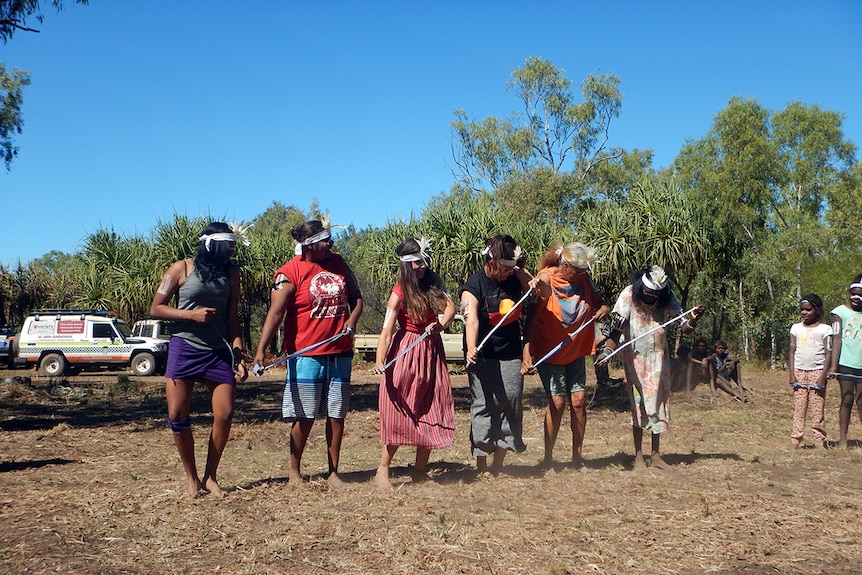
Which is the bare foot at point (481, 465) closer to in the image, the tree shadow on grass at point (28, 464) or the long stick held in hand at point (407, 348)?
the long stick held in hand at point (407, 348)

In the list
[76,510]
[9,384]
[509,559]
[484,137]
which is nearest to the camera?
[509,559]

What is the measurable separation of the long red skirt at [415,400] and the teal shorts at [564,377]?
Answer: 969mm

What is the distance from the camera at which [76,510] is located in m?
5.40

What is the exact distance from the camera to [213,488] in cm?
575

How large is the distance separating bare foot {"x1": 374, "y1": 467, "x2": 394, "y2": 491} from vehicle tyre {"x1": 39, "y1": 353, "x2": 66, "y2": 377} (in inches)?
774

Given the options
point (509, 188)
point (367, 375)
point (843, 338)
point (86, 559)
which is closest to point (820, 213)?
point (509, 188)

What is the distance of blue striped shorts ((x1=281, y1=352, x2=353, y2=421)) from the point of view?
236 inches

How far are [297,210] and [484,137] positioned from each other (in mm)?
21842

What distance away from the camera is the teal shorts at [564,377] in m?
6.68

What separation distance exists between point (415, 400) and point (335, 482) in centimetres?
84

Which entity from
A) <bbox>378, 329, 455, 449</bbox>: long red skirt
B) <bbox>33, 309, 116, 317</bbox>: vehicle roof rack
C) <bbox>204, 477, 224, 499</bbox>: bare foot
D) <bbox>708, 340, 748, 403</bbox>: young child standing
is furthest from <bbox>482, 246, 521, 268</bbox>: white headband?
<bbox>33, 309, 116, 317</bbox>: vehicle roof rack

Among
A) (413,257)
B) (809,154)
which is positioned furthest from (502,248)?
(809,154)

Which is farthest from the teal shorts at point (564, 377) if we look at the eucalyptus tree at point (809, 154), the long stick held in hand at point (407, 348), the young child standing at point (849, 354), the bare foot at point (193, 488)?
the eucalyptus tree at point (809, 154)

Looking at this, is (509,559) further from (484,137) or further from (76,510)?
(484,137)
